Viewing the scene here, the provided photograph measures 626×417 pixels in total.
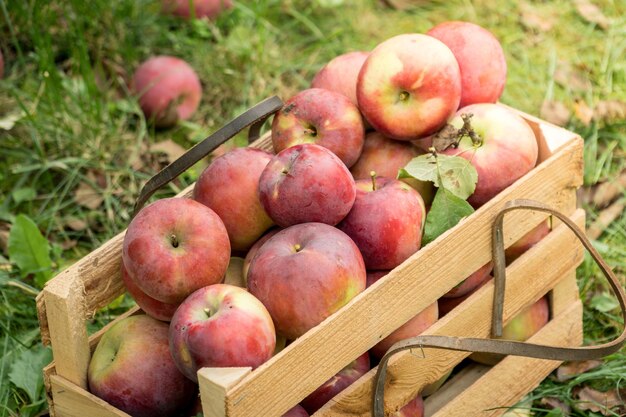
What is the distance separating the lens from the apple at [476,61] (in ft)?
8.05

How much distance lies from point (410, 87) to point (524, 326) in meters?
0.73

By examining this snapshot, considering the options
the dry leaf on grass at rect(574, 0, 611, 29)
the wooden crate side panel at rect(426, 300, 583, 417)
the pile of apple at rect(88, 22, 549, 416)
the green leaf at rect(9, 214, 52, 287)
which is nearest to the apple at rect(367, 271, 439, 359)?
the pile of apple at rect(88, 22, 549, 416)

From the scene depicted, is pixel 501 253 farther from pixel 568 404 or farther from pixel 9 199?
pixel 9 199

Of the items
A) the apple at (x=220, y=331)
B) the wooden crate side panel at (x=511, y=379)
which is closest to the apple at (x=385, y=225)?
the apple at (x=220, y=331)

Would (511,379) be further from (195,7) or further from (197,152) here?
(195,7)

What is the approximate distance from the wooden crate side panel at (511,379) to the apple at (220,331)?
61cm

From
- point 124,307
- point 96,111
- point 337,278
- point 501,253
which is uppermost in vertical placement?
point 337,278

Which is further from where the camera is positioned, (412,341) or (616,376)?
(616,376)

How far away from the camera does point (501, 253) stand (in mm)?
2240

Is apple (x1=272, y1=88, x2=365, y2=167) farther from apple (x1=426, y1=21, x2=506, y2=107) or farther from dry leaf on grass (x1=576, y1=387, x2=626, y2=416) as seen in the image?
dry leaf on grass (x1=576, y1=387, x2=626, y2=416)

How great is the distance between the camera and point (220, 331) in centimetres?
182

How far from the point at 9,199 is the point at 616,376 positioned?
2118mm

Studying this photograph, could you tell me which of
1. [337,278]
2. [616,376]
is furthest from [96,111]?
[616,376]

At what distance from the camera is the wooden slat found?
1998 mm
